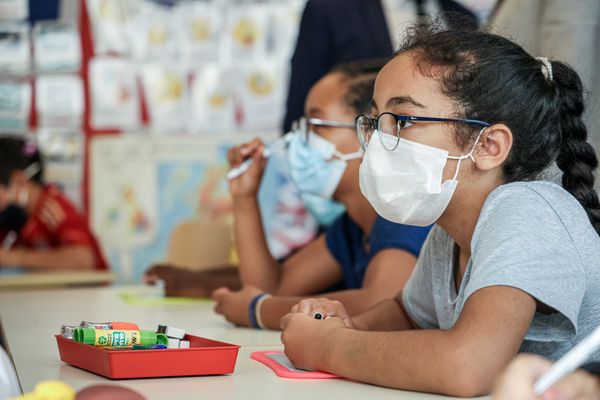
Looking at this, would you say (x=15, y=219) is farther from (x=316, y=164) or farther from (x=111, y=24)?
(x=316, y=164)

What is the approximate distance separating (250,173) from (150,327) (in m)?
0.69

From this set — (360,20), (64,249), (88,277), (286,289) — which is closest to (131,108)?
(64,249)

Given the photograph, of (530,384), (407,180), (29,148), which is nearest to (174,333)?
(407,180)

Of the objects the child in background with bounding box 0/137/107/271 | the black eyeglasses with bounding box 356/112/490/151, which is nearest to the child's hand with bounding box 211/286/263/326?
the black eyeglasses with bounding box 356/112/490/151

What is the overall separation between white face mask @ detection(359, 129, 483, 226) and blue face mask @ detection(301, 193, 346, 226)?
0.92m

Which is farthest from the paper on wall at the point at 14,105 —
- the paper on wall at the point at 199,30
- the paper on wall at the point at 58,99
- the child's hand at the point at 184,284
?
the child's hand at the point at 184,284

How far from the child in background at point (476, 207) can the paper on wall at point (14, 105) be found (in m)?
2.97

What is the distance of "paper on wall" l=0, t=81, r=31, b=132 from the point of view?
411cm

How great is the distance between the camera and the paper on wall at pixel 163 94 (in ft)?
13.9

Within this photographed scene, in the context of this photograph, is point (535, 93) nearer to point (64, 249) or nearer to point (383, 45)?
point (383, 45)

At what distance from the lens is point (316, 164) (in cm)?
214

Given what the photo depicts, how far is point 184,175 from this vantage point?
425 centimetres

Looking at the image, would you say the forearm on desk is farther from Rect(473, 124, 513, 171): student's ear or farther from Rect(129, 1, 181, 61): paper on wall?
Rect(129, 1, 181, 61): paper on wall

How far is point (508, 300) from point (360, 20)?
1874 millimetres
